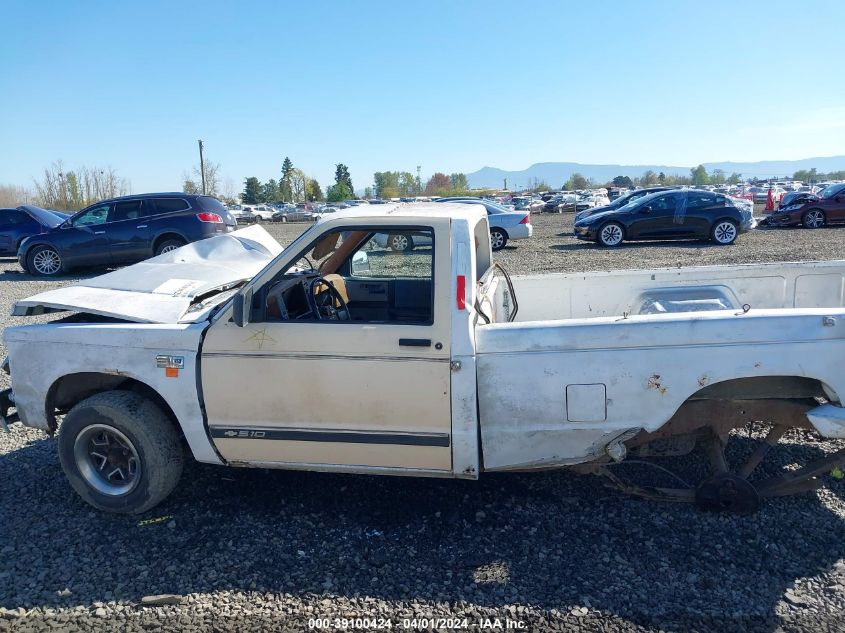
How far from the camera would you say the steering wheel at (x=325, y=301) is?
13.4 feet

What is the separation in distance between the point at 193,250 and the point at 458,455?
102 inches

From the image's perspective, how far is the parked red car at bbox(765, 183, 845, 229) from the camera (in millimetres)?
21438

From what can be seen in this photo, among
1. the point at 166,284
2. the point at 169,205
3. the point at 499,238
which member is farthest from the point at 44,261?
the point at 166,284

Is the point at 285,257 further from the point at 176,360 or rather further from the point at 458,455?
the point at 458,455

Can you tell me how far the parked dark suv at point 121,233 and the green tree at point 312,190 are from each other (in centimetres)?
9138

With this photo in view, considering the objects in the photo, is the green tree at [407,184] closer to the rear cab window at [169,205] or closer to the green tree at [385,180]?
the green tree at [385,180]

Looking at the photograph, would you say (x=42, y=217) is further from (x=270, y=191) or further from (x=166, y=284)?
(x=270, y=191)

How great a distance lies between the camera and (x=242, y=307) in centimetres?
348

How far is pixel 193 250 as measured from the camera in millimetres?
4805

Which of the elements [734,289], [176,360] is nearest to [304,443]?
[176,360]

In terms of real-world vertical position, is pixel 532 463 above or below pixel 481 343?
below

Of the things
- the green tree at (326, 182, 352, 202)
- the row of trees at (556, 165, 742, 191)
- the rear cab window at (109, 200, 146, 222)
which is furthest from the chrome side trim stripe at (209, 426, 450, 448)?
the row of trees at (556, 165, 742, 191)

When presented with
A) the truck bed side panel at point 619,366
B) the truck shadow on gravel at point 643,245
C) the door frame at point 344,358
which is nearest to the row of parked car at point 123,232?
the truck shadow on gravel at point 643,245

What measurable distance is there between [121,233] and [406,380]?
13.0 meters
